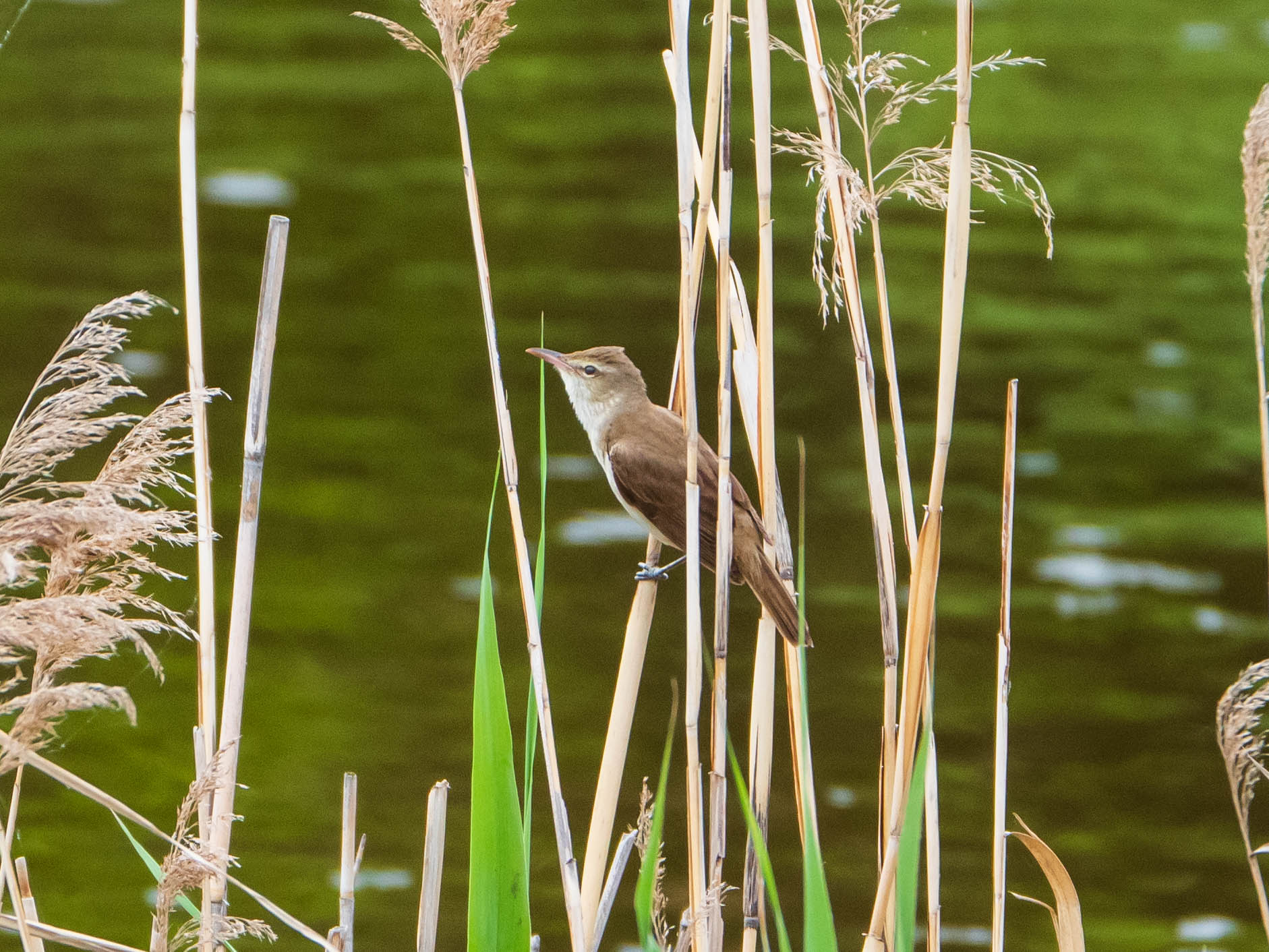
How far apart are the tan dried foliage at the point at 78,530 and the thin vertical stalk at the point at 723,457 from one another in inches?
24.3

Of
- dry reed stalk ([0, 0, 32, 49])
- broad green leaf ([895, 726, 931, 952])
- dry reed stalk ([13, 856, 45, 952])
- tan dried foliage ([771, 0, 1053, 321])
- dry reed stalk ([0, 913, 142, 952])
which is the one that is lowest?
dry reed stalk ([0, 913, 142, 952])

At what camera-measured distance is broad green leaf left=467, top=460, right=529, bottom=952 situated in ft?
5.27

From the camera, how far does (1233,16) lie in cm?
995

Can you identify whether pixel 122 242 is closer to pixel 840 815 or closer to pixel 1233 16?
pixel 840 815

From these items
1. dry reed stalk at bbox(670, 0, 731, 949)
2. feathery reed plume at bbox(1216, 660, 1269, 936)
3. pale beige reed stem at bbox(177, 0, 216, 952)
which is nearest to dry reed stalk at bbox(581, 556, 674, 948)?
dry reed stalk at bbox(670, 0, 731, 949)

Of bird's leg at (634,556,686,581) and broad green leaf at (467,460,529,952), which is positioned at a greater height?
bird's leg at (634,556,686,581)

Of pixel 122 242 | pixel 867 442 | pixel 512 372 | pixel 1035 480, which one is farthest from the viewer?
pixel 122 242

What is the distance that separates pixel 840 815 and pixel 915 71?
5.00 m

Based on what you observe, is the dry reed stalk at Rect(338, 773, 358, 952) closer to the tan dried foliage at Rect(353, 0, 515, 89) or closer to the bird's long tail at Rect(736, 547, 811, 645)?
the bird's long tail at Rect(736, 547, 811, 645)

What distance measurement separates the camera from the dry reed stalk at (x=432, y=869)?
1.81m

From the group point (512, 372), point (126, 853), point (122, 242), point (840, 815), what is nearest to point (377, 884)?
point (126, 853)

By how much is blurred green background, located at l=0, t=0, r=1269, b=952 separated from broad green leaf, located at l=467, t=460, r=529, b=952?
3.14m

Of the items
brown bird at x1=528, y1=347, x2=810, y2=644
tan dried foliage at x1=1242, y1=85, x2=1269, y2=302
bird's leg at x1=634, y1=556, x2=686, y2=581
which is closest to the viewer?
tan dried foliage at x1=1242, y1=85, x2=1269, y2=302

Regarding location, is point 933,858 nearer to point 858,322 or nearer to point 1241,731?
point 1241,731
